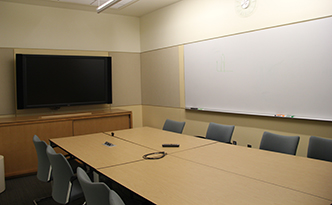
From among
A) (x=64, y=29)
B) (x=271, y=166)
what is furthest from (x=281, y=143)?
(x=64, y=29)

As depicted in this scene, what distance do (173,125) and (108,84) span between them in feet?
8.06

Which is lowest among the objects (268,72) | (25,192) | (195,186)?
(25,192)

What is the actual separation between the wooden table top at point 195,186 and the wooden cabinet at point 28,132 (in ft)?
9.96

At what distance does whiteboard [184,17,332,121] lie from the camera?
354cm

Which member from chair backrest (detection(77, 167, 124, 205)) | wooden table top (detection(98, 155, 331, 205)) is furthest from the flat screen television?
chair backrest (detection(77, 167, 124, 205))

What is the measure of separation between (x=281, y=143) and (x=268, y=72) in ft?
4.64

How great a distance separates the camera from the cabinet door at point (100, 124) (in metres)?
5.46

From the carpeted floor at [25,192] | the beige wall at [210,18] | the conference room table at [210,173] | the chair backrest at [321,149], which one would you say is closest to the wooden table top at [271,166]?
the conference room table at [210,173]

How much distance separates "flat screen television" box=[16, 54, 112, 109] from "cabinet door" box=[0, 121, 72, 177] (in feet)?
2.36

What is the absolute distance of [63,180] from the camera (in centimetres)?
258

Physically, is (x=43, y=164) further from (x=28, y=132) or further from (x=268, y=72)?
(x=268, y=72)

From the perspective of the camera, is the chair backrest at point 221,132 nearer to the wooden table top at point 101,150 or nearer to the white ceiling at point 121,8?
the wooden table top at point 101,150

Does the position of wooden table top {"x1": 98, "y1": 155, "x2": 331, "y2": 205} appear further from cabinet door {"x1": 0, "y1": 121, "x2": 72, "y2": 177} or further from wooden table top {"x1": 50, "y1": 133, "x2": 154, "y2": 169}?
cabinet door {"x1": 0, "y1": 121, "x2": 72, "y2": 177}

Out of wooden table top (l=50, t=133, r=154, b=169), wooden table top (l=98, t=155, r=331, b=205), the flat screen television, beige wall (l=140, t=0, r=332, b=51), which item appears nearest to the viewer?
wooden table top (l=98, t=155, r=331, b=205)
